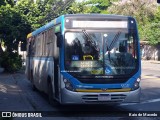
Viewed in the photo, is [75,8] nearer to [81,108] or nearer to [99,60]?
[81,108]

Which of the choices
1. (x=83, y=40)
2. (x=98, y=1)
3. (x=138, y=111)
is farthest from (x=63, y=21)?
(x=98, y=1)

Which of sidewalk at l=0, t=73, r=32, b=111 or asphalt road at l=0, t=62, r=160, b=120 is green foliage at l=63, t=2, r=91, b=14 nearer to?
sidewalk at l=0, t=73, r=32, b=111

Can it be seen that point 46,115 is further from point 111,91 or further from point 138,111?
point 138,111

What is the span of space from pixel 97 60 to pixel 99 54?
0.59 feet

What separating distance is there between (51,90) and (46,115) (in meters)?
1.57

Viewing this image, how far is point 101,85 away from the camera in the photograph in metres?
10.6

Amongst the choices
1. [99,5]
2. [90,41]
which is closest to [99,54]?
[90,41]

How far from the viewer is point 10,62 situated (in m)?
28.6

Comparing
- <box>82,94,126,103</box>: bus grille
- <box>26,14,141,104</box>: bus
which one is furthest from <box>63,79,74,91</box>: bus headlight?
<box>82,94,126,103</box>: bus grille

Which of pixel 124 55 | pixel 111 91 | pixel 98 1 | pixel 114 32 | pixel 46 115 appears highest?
pixel 98 1

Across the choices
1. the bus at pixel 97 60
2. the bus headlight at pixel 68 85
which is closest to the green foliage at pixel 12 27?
the bus at pixel 97 60

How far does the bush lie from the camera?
28.6m

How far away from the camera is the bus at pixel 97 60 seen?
10.6 m

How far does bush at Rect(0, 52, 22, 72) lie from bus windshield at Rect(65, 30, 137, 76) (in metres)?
18.3
